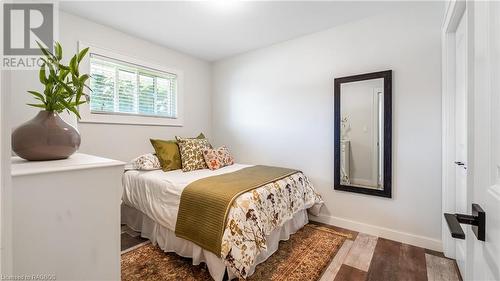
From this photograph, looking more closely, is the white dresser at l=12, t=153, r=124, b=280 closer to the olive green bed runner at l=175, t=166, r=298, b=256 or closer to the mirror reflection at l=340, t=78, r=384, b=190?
the olive green bed runner at l=175, t=166, r=298, b=256

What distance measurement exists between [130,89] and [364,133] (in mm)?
2983

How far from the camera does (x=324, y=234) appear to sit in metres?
2.36

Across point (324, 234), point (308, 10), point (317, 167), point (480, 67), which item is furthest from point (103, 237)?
point (308, 10)

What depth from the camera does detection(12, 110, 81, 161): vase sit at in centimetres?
100

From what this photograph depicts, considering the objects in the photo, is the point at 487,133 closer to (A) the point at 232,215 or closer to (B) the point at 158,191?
(A) the point at 232,215

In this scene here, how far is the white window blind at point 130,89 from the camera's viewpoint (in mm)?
2533

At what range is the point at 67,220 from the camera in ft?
2.77

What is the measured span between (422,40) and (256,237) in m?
2.42

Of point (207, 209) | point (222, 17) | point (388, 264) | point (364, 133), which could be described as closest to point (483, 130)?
point (207, 209)

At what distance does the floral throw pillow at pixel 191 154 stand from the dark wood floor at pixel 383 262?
2.94 feet

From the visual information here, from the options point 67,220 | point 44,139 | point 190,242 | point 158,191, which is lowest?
point 190,242

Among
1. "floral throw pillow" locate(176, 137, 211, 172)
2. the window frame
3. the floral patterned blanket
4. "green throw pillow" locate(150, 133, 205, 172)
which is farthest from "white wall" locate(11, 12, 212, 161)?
the floral patterned blanket

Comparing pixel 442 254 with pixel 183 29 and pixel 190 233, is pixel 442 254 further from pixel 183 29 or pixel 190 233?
pixel 183 29

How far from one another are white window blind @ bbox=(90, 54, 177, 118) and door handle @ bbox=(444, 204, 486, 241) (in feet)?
10.0
